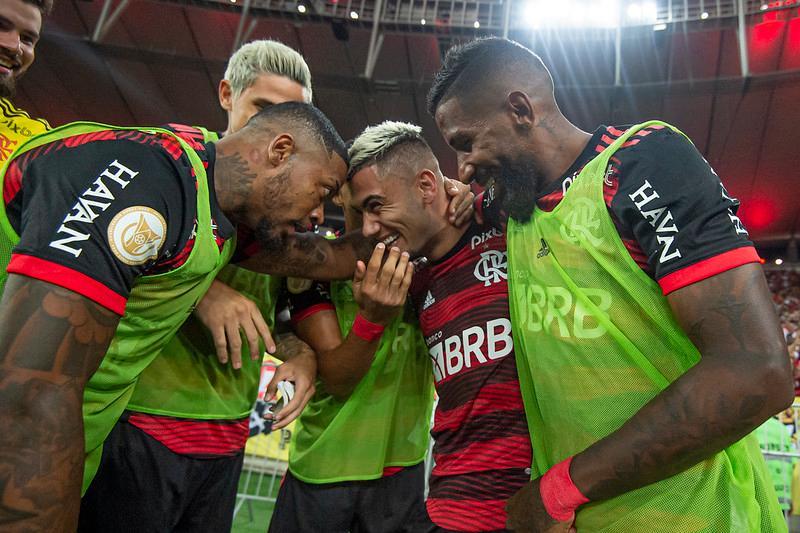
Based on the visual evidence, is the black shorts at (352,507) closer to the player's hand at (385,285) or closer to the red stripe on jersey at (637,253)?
the player's hand at (385,285)

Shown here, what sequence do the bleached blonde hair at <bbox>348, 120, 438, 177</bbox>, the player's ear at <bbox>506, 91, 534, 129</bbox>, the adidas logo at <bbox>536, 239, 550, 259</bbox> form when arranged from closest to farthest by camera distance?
the adidas logo at <bbox>536, 239, 550, 259</bbox> → the player's ear at <bbox>506, 91, 534, 129</bbox> → the bleached blonde hair at <bbox>348, 120, 438, 177</bbox>

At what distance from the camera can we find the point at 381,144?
2475 millimetres

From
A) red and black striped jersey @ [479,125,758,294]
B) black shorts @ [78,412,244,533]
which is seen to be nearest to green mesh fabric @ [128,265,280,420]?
black shorts @ [78,412,244,533]

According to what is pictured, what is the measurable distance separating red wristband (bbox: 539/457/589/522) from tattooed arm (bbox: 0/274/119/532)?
1135 mm

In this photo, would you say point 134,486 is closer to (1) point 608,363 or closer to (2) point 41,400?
(2) point 41,400

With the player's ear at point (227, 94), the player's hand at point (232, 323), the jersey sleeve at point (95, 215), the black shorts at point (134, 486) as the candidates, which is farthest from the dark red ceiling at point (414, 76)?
the jersey sleeve at point (95, 215)

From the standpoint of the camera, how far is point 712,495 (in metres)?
1.36

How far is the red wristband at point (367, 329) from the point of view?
2107 millimetres

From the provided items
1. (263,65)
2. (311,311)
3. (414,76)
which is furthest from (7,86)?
(414,76)

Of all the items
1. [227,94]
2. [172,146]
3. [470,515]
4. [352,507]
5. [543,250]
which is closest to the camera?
[172,146]

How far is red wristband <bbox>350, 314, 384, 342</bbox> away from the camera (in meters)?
2.11

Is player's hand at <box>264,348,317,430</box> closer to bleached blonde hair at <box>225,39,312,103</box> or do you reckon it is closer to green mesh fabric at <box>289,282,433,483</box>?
green mesh fabric at <box>289,282,433,483</box>

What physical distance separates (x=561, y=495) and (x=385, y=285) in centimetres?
93

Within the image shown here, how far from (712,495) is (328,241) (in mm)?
1660
